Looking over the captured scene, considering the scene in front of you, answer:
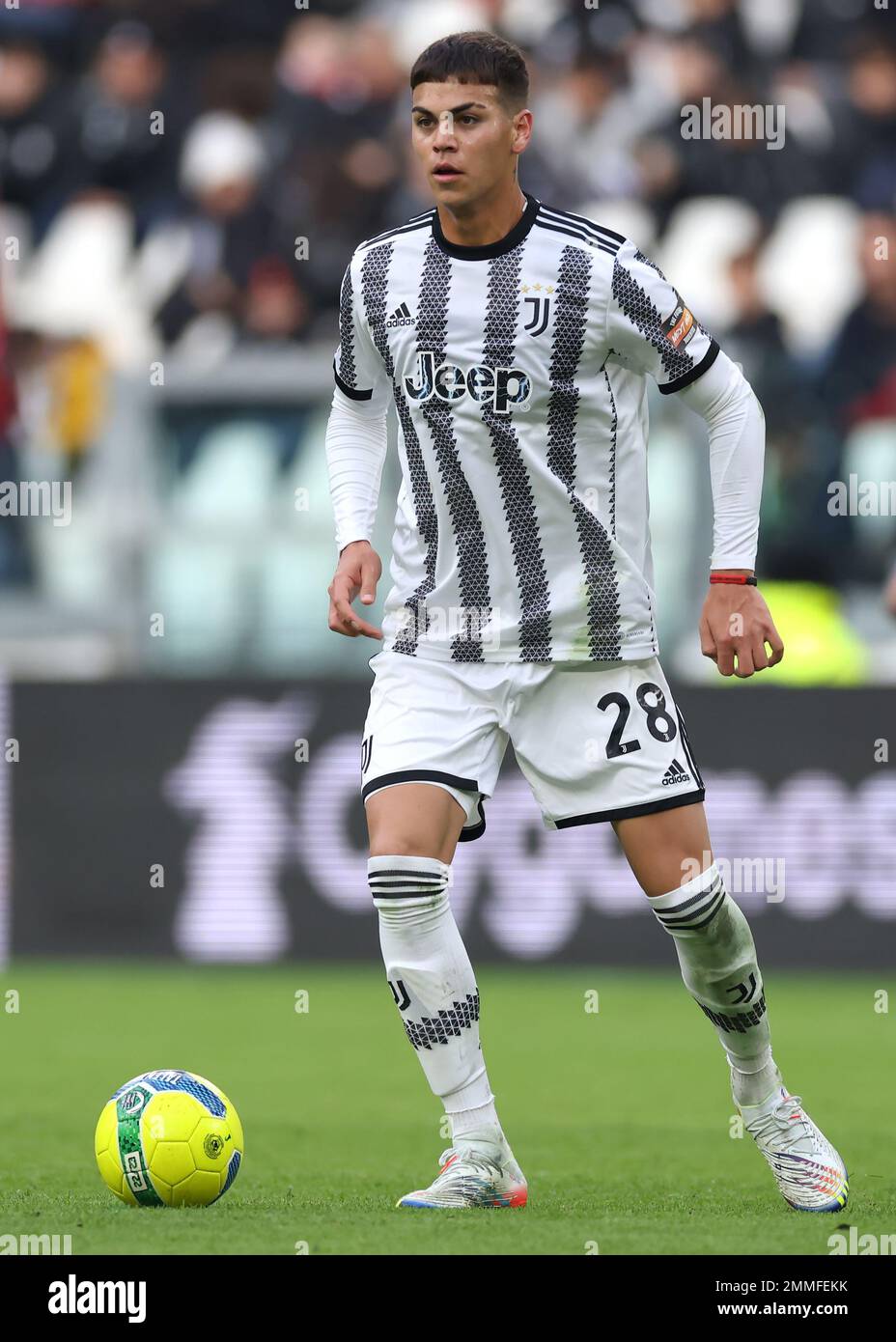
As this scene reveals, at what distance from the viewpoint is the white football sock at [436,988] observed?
495 centimetres

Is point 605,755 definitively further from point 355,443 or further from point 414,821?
point 355,443

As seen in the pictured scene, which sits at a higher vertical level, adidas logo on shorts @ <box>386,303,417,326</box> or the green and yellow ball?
adidas logo on shorts @ <box>386,303,417,326</box>

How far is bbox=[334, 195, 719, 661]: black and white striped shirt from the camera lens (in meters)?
5.03

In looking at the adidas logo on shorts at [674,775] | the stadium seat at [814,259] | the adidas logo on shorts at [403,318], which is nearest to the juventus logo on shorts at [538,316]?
the adidas logo on shorts at [403,318]

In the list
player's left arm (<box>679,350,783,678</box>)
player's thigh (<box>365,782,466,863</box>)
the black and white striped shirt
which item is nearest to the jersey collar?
the black and white striped shirt

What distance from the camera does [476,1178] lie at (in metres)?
4.94

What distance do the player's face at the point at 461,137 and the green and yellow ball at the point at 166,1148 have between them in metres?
2.03

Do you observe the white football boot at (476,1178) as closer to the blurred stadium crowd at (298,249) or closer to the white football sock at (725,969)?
the white football sock at (725,969)

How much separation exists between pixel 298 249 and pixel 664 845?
8.02 metres

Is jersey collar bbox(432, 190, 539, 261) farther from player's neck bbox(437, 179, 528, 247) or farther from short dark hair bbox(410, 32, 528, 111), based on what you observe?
short dark hair bbox(410, 32, 528, 111)

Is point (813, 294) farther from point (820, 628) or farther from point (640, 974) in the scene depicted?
point (640, 974)

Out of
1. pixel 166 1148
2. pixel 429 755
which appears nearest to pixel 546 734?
pixel 429 755
